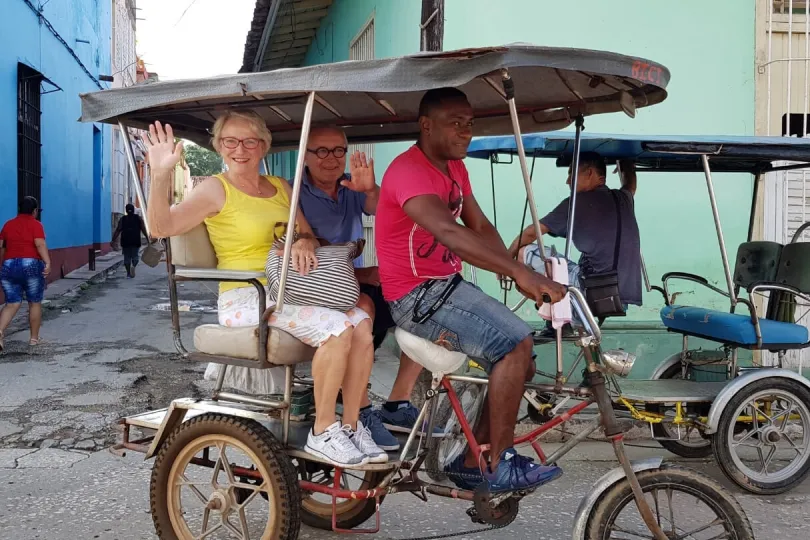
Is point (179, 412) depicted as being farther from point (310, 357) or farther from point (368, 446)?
point (368, 446)

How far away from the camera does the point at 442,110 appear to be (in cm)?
326

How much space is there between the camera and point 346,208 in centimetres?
394

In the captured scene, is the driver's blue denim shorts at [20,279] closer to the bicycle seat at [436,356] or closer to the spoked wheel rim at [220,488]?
the spoked wheel rim at [220,488]

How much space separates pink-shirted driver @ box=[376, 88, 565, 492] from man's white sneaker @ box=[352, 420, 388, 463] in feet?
0.99

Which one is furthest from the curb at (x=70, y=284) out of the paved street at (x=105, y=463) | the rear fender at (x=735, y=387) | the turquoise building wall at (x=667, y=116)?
the rear fender at (x=735, y=387)

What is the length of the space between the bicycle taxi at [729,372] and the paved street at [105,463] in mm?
253

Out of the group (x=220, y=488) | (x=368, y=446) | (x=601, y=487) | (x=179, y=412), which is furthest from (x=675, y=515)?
(x=179, y=412)

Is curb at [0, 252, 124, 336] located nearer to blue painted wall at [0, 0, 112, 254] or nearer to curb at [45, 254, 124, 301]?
curb at [45, 254, 124, 301]

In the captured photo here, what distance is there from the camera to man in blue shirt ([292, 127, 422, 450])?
12.1 feet

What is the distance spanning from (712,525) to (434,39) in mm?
5451

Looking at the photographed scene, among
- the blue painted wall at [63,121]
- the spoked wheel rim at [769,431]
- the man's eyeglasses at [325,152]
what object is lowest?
the spoked wheel rim at [769,431]

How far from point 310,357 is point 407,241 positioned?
2.07 feet

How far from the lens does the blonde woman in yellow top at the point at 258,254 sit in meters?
3.23

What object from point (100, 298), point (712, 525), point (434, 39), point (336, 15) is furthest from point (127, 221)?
point (712, 525)
